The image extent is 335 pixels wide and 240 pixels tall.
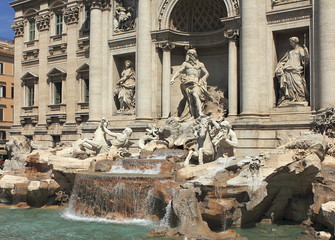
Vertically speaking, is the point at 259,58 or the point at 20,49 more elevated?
the point at 20,49

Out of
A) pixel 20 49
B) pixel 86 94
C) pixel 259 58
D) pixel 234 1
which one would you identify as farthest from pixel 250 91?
pixel 20 49

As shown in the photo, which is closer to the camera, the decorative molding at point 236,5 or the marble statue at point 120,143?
the marble statue at point 120,143

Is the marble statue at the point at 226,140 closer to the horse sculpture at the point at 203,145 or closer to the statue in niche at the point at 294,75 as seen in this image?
the horse sculpture at the point at 203,145

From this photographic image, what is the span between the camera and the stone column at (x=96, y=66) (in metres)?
26.6

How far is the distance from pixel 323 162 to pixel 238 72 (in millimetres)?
7618

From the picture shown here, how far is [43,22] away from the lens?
1252 inches

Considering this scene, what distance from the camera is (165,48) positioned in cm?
2428

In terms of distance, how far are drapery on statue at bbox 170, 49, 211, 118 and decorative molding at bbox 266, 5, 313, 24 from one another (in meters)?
4.26

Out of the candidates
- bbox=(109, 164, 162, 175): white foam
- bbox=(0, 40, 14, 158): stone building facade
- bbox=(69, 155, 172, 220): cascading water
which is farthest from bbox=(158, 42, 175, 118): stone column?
bbox=(0, 40, 14, 158): stone building facade

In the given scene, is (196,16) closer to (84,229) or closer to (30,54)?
(30,54)

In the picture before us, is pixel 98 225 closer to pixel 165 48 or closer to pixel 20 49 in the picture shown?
pixel 165 48

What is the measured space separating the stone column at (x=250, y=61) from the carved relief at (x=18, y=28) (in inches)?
754

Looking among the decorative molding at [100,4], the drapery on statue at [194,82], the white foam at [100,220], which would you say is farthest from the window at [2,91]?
the white foam at [100,220]

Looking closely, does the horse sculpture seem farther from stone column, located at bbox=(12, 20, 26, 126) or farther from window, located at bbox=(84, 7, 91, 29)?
stone column, located at bbox=(12, 20, 26, 126)
